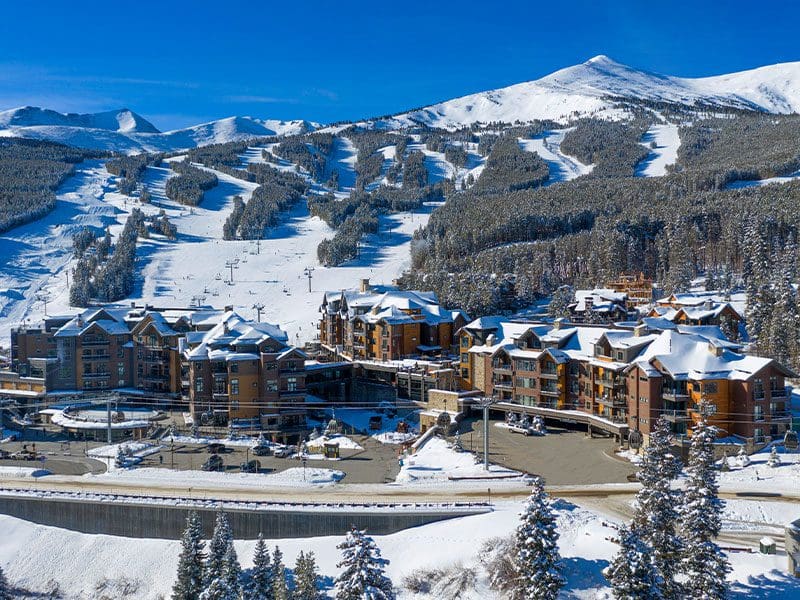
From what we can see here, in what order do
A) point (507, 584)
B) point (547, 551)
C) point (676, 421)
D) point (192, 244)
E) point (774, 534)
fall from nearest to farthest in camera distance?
point (547, 551) → point (507, 584) → point (774, 534) → point (676, 421) → point (192, 244)

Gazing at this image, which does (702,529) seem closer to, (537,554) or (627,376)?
(537,554)

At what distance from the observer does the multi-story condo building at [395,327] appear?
3204 inches

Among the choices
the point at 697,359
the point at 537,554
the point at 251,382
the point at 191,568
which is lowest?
the point at 191,568

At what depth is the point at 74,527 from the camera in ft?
157

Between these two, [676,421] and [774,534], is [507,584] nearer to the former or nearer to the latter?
[774,534]

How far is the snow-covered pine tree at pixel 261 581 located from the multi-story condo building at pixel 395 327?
47.0 meters

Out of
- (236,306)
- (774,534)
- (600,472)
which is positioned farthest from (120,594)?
(236,306)

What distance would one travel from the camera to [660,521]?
32875 mm

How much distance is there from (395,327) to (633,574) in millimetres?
53405

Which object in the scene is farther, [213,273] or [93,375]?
[213,273]

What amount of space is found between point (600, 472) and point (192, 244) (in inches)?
6280

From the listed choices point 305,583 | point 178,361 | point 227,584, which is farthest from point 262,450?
point 305,583

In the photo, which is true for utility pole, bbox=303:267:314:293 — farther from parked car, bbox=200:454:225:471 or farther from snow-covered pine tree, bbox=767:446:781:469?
snow-covered pine tree, bbox=767:446:781:469

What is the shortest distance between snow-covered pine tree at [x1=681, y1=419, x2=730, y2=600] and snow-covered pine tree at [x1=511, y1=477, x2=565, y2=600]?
539 cm
